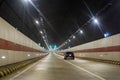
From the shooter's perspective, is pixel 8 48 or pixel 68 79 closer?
pixel 68 79

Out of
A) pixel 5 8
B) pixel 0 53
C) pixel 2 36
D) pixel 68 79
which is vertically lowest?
pixel 68 79

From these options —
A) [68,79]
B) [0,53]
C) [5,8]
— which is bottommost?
[68,79]

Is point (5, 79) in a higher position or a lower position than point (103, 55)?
lower

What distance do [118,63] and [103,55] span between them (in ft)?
31.2

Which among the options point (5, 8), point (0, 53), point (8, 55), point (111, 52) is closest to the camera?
point (0, 53)

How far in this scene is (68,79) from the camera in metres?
17.1

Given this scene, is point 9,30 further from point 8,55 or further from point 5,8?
point 5,8

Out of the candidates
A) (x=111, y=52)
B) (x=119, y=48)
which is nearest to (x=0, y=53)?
(x=119, y=48)

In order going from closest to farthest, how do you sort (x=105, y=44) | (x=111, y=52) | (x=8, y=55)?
(x=8, y=55), (x=111, y=52), (x=105, y=44)

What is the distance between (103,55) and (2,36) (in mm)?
23872

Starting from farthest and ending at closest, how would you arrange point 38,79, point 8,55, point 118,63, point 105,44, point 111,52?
point 105,44
point 111,52
point 118,63
point 8,55
point 38,79

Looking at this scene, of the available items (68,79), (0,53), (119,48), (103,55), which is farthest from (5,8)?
(103,55)

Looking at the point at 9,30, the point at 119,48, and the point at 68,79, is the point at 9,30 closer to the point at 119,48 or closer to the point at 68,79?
the point at 68,79

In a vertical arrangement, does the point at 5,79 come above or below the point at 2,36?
below
